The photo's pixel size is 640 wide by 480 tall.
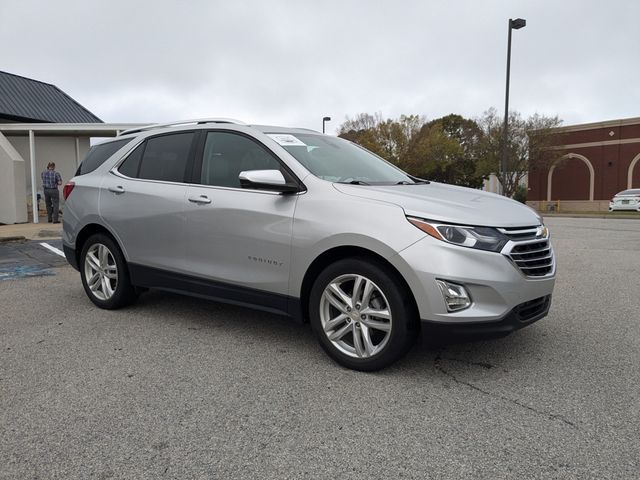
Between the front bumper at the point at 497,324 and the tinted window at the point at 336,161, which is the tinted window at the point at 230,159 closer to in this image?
the tinted window at the point at 336,161

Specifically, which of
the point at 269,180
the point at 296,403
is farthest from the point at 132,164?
the point at 296,403

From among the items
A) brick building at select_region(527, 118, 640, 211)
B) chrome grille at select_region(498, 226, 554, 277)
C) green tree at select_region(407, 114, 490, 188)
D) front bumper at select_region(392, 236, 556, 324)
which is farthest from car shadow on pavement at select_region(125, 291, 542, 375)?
brick building at select_region(527, 118, 640, 211)

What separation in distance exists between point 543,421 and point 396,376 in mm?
937

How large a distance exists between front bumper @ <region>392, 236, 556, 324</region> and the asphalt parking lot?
0.62 feet

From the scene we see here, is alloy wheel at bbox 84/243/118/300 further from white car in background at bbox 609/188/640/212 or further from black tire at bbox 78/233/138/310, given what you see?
white car in background at bbox 609/188/640/212

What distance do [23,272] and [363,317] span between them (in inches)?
239

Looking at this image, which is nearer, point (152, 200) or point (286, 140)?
point (286, 140)

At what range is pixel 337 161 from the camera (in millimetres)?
4277

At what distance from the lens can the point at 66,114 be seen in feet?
75.3

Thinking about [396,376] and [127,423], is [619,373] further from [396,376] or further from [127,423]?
[127,423]

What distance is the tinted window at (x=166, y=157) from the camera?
15.1ft

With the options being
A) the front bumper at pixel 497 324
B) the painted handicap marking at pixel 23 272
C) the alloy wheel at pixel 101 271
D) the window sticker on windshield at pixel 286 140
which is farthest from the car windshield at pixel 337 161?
the painted handicap marking at pixel 23 272

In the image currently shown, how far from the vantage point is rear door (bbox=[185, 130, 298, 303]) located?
3773 mm

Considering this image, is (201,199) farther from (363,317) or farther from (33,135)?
(33,135)
